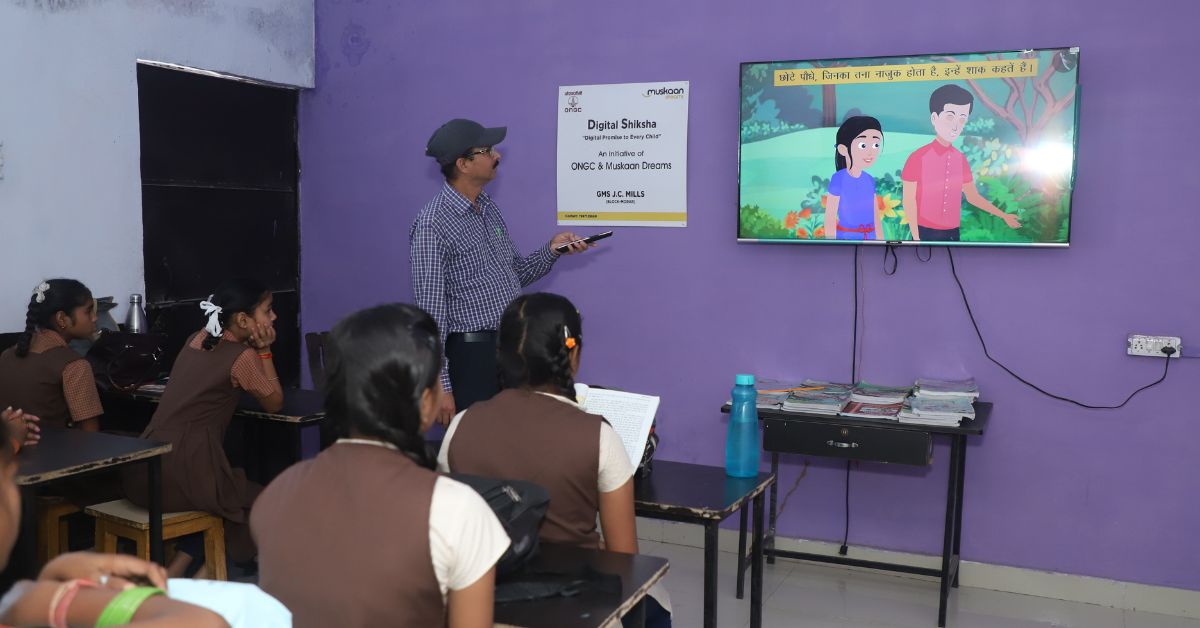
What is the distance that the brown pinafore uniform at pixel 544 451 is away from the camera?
6.25ft

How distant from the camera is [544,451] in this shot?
1.91 m

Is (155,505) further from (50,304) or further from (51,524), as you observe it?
(50,304)

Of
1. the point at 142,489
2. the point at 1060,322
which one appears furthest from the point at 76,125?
the point at 1060,322

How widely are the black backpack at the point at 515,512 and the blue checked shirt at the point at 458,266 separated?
173cm

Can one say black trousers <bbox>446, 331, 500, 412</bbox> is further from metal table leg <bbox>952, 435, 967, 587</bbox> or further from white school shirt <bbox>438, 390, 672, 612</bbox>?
metal table leg <bbox>952, 435, 967, 587</bbox>

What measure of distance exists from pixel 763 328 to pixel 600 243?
804 millimetres

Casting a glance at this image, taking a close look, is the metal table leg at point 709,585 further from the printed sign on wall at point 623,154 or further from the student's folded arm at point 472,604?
the printed sign on wall at point 623,154

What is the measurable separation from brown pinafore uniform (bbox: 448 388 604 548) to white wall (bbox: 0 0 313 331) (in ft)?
8.40

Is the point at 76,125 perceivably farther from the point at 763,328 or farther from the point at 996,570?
the point at 996,570

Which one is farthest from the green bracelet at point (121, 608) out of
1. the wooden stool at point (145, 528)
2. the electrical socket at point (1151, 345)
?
the electrical socket at point (1151, 345)

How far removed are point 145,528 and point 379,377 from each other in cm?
198

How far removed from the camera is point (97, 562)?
44.2 inches

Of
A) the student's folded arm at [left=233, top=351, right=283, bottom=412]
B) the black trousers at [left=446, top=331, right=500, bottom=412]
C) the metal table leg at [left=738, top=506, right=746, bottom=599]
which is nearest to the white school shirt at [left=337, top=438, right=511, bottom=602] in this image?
the student's folded arm at [left=233, top=351, right=283, bottom=412]

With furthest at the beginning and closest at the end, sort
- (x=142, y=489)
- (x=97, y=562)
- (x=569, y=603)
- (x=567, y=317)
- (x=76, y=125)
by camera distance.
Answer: (x=76, y=125)
(x=142, y=489)
(x=567, y=317)
(x=569, y=603)
(x=97, y=562)
